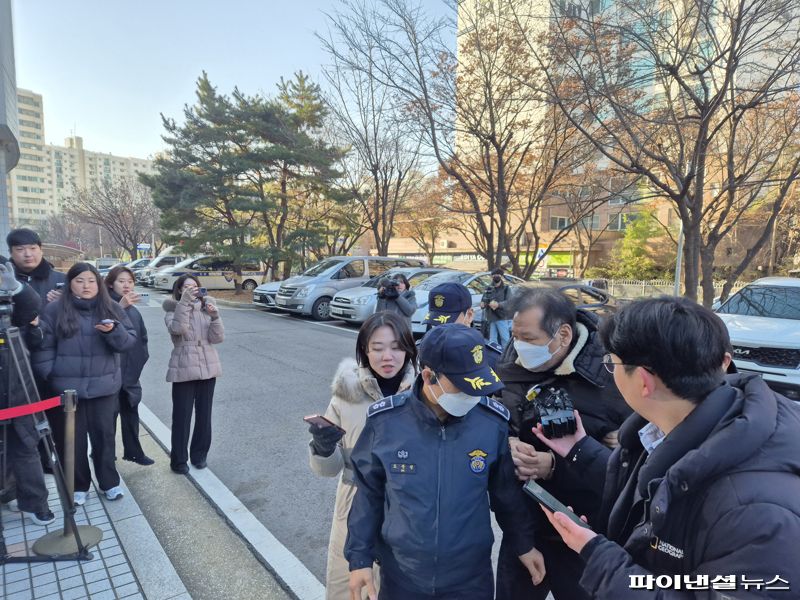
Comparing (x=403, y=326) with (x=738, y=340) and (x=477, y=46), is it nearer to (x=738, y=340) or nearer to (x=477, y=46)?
(x=738, y=340)

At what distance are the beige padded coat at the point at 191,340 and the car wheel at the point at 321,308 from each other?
31.0 ft

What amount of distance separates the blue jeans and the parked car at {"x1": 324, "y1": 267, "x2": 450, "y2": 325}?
453 cm

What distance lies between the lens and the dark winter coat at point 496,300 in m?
6.70

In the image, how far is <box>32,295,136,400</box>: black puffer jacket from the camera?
316 centimetres

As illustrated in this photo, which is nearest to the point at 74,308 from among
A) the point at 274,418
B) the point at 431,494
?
the point at 274,418

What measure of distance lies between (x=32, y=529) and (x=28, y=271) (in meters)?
2.08

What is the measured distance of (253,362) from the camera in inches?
319

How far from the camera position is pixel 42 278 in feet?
12.8

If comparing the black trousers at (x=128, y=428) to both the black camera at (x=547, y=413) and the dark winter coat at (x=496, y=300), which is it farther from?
the dark winter coat at (x=496, y=300)

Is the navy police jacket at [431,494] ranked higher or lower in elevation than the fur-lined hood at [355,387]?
lower

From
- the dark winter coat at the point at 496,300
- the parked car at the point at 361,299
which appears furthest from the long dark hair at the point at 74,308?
the parked car at the point at 361,299

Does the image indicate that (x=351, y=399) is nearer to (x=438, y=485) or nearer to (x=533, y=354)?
(x=438, y=485)

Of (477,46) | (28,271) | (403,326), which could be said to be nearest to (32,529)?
(28,271)

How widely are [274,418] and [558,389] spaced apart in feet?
13.9
